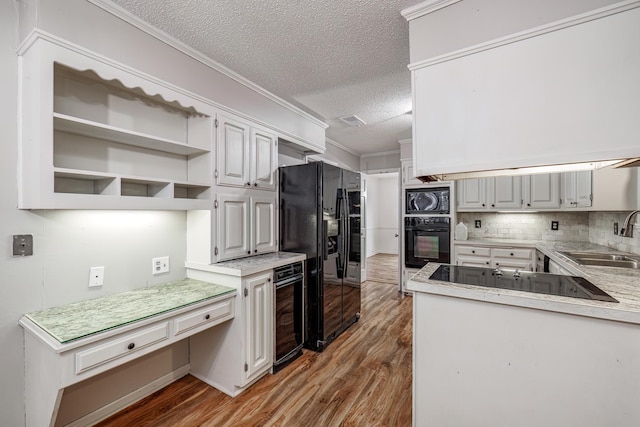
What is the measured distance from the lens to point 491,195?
3.91 m

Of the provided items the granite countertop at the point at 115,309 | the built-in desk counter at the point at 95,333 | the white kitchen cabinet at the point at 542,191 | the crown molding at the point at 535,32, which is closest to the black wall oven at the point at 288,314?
the granite countertop at the point at 115,309

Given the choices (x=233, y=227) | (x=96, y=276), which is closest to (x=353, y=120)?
(x=233, y=227)

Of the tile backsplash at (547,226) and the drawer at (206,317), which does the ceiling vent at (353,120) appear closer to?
the tile backsplash at (547,226)

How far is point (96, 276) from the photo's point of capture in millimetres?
1866

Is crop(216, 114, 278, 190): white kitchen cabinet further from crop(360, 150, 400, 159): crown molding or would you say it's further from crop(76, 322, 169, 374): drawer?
crop(360, 150, 400, 159): crown molding

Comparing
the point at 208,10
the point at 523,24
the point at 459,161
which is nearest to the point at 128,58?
the point at 208,10

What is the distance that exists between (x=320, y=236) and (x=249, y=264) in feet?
2.59

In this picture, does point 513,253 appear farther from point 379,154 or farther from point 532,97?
point 379,154

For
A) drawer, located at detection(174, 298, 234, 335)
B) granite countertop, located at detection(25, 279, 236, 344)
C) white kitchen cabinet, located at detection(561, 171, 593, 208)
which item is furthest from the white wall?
granite countertop, located at detection(25, 279, 236, 344)

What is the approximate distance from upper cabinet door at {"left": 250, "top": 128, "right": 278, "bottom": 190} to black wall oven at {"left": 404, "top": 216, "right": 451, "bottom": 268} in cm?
249

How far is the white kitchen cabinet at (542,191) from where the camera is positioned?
351 centimetres

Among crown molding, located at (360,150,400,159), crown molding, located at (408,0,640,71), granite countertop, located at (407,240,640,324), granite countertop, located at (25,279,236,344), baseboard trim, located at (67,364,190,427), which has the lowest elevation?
baseboard trim, located at (67,364,190,427)

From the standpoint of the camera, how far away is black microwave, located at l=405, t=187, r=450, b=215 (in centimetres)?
423

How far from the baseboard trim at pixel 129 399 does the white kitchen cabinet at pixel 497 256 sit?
340 cm
